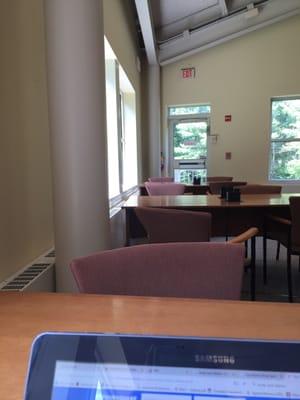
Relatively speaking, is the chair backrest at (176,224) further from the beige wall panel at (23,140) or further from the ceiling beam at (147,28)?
the ceiling beam at (147,28)

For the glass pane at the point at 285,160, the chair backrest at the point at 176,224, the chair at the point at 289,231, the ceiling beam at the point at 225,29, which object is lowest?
the chair at the point at 289,231

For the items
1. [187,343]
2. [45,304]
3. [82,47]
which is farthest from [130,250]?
[82,47]

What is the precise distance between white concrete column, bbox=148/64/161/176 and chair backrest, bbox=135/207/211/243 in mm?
4397

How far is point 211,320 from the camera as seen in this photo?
652mm

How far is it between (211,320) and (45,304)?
38cm

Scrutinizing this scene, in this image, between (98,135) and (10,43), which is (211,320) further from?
(10,43)

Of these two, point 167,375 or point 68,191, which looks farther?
point 68,191

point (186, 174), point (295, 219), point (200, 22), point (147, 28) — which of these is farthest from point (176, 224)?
point (200, 22)

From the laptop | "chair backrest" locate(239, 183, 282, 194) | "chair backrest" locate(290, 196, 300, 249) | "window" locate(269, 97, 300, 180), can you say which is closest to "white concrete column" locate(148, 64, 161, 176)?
"window" locate(269, 97, 300, 180)

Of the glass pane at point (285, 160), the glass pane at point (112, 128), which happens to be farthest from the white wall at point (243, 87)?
the glass pane at point (112, 128)

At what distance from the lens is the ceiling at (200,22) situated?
5.06 meters

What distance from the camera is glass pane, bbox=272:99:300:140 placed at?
5.86m

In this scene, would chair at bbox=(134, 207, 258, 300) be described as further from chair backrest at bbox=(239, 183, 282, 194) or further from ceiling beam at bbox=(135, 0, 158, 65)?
ceiling beam at bbox=(135, 0, 158, 65)

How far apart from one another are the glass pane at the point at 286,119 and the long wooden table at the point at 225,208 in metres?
3.39
